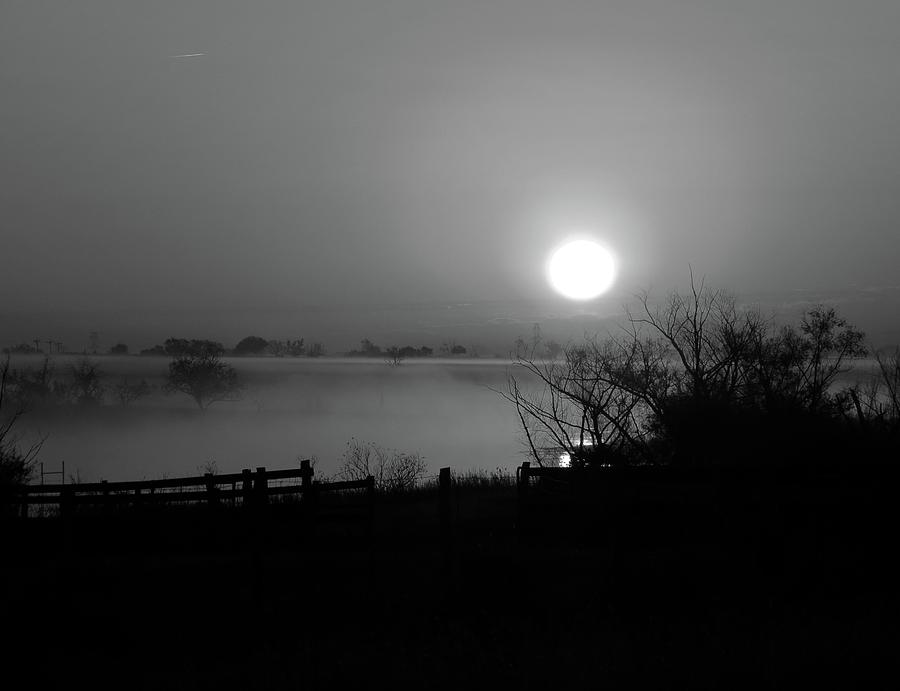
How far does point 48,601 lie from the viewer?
1274 centimetres

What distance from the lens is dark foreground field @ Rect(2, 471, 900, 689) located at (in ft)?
26.8

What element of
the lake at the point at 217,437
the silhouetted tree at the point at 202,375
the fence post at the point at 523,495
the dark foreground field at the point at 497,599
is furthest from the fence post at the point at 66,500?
the silhouetted tree at the point at 202,375

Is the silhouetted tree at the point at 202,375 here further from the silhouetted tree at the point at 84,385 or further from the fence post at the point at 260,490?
the fence post at the point at 260,490

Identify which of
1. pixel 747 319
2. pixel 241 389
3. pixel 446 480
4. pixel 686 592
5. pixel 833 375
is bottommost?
pixel 686 592

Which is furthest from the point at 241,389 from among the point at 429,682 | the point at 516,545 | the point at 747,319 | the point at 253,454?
the point at 429,682

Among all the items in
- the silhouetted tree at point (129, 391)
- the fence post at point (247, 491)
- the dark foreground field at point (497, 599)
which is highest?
the silhouetted tree at point (129, 391)

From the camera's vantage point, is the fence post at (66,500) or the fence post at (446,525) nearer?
the fence post at (446,525)

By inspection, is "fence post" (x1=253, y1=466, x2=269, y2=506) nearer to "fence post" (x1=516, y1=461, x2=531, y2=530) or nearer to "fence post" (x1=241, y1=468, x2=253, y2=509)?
"fence post" (x1=241, y1=468, x2=253, y2=509)

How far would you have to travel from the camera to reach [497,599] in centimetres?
1210

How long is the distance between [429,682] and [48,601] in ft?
26.7

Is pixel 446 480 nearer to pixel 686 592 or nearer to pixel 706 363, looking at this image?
pixel 686 592

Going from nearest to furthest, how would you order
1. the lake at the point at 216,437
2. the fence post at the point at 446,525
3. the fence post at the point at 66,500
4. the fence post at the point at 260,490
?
1. the fence post at the point at 260,490
2. the fence post at the point at 446,525
3. the fence post at the point at 66,500
4. the lake at the point at 216,437

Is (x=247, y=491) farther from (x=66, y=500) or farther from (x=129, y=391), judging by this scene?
(x=129, y=391)

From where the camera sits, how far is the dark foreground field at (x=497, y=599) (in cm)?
816
